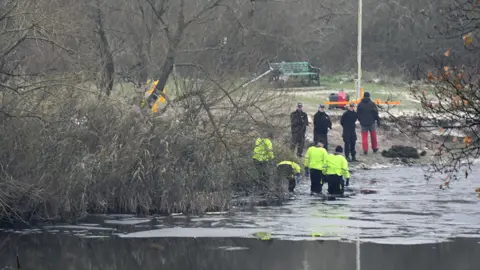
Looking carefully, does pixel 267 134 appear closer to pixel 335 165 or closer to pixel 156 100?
pixel 335 165

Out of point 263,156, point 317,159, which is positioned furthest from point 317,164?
point 263,156

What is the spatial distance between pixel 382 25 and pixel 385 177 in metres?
27.8

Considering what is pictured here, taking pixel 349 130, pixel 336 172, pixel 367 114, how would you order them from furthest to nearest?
pixel 367 114
pixel 349 130
pixel 336 172

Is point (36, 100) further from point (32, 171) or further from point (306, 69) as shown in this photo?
point (306, 69)

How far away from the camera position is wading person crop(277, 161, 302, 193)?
91.2 feet

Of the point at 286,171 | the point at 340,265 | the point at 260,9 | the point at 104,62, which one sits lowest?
the point at 340,265

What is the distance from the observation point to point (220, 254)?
20.4 metres

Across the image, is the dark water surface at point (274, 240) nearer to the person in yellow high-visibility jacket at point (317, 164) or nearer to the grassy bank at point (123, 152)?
the grassy bank at point (123, 152)

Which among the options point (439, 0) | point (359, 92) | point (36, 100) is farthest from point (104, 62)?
point (439, 0)

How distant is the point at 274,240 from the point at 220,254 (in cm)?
158

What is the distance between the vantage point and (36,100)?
24.7 meters

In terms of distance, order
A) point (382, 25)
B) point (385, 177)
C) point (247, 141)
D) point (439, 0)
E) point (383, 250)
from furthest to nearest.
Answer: point (382, 25), point (439, 0), point (385, 177), point (247, 141), point (383, 250)

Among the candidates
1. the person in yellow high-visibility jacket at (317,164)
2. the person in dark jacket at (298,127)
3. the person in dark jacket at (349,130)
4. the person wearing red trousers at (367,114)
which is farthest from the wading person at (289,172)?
the person wearing red trousers at (367,114)

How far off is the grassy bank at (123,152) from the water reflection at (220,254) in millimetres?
1745
